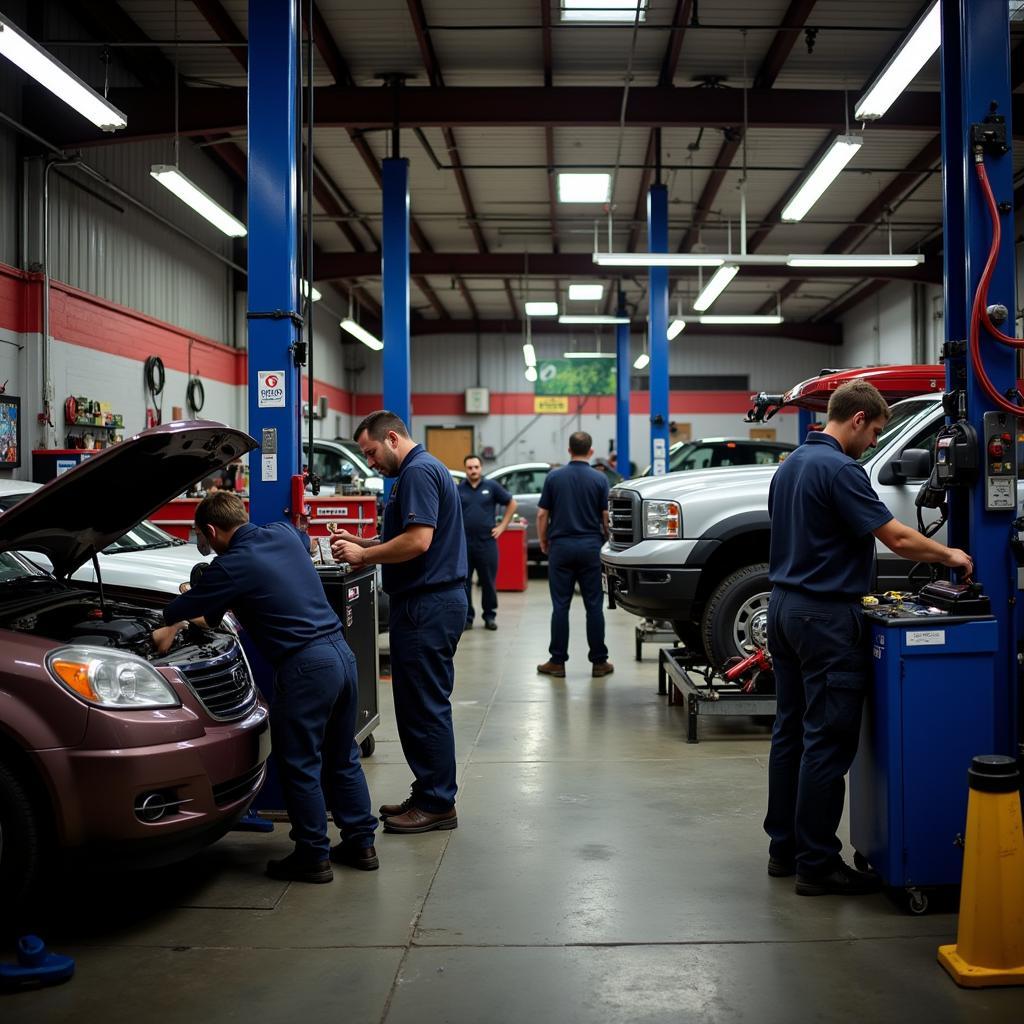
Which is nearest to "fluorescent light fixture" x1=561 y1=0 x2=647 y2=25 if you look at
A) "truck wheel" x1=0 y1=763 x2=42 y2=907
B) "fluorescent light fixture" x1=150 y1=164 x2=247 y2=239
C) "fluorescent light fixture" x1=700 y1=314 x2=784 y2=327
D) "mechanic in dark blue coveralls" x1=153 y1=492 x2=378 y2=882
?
"fluorescent light fixture" x1=150 y1=164 x2=247 y2=239

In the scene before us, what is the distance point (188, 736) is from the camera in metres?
3.27

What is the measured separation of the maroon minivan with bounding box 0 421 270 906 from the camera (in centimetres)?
306

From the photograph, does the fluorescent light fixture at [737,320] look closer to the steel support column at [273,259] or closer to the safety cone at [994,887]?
the steel support column at [273,259]

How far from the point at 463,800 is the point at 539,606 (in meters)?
7.84

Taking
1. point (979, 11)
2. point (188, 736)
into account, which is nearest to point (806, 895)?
point (188, 736)

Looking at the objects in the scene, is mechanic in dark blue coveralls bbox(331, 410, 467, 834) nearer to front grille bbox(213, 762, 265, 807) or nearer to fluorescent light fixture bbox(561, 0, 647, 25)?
Result: front grille bbox(213, 762, 265, 807)

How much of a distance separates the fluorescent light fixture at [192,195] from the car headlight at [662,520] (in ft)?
20.7

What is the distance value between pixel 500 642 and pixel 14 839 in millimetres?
6801

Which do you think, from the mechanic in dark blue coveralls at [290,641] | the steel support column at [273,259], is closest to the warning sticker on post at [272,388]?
the steel support column at [273,259]

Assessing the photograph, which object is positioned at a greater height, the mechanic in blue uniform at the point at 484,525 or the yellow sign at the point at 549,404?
the yellow sign at the point at 549,404

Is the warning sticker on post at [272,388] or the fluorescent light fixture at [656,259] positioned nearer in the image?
the warning sticker on post at [272,388]

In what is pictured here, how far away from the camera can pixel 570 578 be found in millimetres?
7820

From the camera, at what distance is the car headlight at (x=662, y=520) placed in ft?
21.0

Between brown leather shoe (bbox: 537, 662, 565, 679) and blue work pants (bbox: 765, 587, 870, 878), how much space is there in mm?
4281
